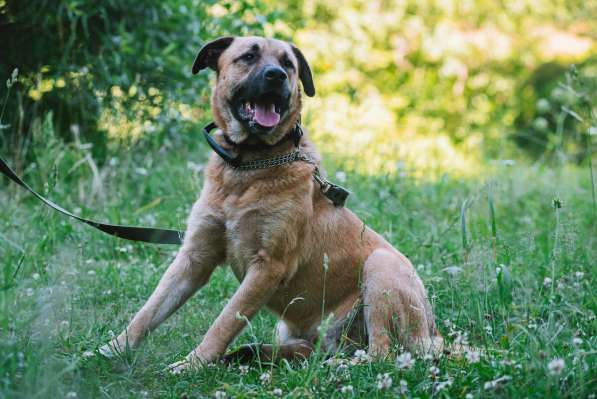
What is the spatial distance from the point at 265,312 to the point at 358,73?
944 centimetres

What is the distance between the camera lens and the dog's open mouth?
12.1ft

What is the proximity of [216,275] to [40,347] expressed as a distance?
84.7 inches

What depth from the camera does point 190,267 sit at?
11.8 feet

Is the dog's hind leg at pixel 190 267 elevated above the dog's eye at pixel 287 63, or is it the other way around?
the dog's eye at pixel 287 63

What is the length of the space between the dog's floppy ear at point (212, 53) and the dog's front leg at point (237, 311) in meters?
1.30

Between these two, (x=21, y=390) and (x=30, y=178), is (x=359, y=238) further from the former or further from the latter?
(x=30, y=178)

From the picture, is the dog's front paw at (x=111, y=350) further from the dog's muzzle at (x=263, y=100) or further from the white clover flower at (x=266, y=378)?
the dog's muzzle at (x=263, y=100)

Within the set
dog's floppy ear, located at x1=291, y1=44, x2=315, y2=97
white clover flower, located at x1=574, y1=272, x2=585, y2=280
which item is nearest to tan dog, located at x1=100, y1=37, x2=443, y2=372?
dog's floppy ear, located at x1=291, y1=44, x2=315, y2=97

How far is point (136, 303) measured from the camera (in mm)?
4184

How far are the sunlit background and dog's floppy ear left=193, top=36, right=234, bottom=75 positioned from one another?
1.94 m

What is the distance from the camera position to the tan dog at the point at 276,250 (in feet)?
11.3

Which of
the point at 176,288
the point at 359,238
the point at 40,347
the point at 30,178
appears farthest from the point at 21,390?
the point at 30,178

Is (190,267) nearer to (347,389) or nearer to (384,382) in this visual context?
(347,389)

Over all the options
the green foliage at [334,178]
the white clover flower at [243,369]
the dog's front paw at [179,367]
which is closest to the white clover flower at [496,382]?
the green foliage at [334,178]
